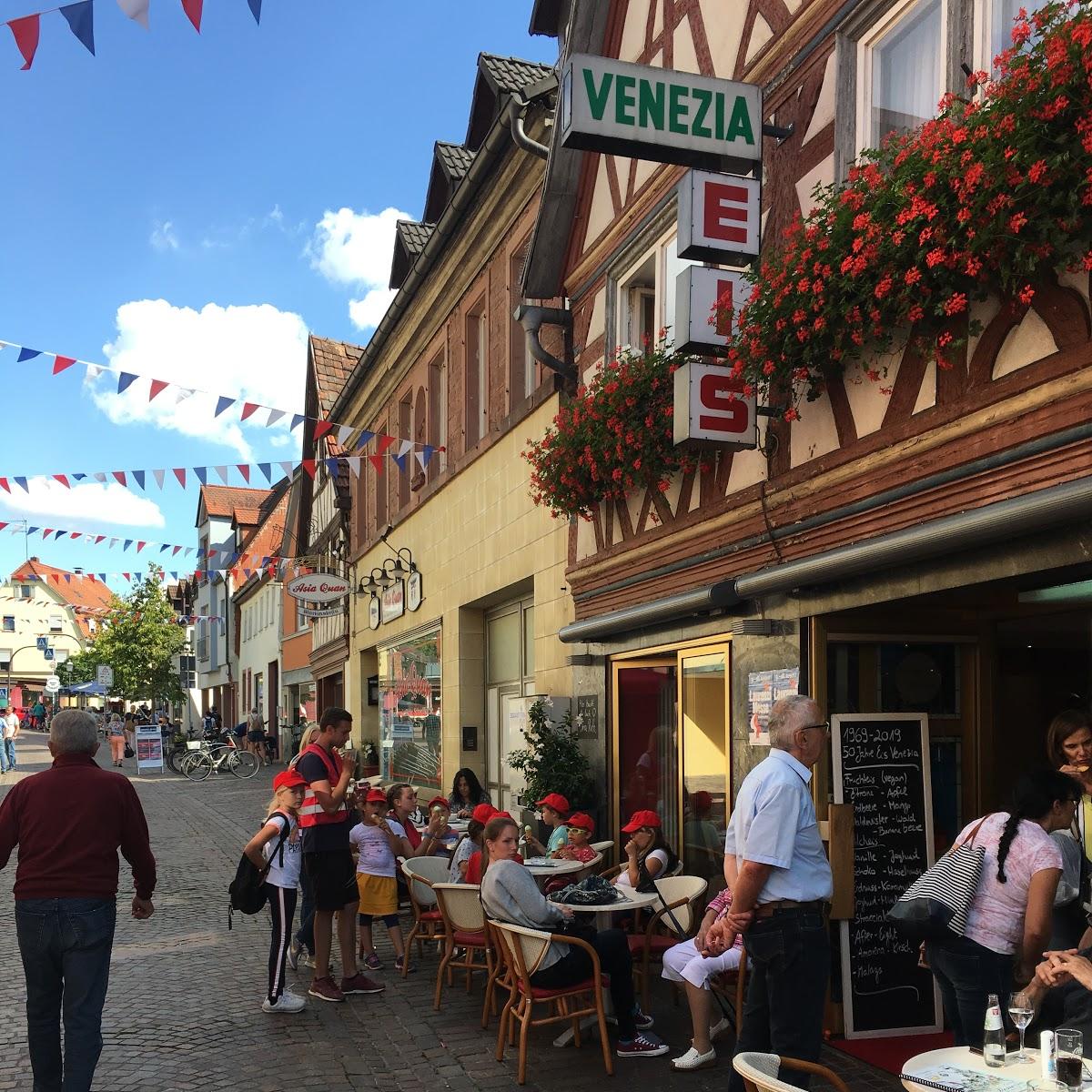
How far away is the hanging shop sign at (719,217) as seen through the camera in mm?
6707

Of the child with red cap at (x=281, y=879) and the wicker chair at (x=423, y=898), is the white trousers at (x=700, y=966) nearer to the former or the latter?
the wicker chair at (x=423, y=898)

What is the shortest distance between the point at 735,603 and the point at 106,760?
40666 millimetres

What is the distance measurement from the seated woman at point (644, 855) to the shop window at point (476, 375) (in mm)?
7395

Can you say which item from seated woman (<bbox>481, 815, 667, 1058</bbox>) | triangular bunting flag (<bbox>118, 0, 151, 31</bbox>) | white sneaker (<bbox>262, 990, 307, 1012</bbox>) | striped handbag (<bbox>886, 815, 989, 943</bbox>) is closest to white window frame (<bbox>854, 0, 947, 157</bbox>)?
striped handbag (<bbox>886, 815, 989, 943</bbox>)

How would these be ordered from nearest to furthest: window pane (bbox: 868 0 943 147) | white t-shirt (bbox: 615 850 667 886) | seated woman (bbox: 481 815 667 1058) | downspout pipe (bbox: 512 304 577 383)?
window pane (bbox: 868 0 943 147), seated woman (bbox: 481 815 667 1058), white t-shirt (bbox: 615 850 667 886), downspout pipe (bbox: 512 304 577 383)

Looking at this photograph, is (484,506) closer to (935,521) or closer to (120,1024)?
(120,1024)

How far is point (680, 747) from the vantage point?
8.75m

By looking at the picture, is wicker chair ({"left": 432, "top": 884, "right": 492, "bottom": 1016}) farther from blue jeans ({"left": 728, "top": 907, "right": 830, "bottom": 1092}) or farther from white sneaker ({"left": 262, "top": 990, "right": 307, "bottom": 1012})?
blue jeans ({"left": 728, "top": 907, "right": 830, "bottom": 1092})

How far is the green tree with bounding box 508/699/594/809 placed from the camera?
1019 centimetres

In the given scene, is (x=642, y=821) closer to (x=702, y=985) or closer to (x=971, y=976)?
(x=702, y=985)

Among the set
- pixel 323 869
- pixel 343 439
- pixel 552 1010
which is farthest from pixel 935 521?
pixel 343 439

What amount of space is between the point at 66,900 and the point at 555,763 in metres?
5.66

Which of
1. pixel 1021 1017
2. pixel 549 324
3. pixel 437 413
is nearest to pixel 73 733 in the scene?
pixel 1021 1017

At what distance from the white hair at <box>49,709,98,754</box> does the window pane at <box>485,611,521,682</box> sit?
28.7 feet
